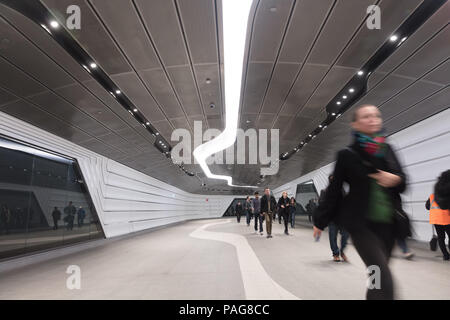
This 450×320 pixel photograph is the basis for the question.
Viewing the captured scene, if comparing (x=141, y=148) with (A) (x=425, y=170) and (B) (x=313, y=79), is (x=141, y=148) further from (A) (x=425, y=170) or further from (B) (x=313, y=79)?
(A) (x=425, y=170)

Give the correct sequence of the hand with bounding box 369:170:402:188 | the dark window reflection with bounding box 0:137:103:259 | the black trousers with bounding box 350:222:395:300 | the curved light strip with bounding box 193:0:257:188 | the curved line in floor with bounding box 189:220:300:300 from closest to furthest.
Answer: the black trousers with bounding box 350:222:395:300 < the hand with bounding box 369:170:402:188 < the curved line in floor with bounding box 189:220:300:300 < the curved light strip with bounding box 193:0:257:188 < the dark window reflection with bounding box 0:137:103:259

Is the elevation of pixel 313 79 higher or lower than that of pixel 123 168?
higher

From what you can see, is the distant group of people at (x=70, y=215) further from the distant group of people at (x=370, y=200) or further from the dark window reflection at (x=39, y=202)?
the distant group of people at (x=370, y=200)

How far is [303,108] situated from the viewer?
921 cm

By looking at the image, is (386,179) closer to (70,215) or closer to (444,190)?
(444,190)

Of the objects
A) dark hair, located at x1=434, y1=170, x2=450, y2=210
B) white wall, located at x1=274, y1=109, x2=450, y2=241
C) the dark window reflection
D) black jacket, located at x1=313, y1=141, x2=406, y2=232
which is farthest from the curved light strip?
the dark window reflection

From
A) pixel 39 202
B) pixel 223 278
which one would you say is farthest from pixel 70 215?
pixel 223 278

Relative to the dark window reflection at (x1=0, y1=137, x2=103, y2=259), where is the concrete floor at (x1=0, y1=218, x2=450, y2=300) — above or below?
below

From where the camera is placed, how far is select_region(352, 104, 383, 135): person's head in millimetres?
2143

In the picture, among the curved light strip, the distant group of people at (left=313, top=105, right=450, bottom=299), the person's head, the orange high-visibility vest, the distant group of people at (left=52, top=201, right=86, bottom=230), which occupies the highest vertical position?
the curved light strip

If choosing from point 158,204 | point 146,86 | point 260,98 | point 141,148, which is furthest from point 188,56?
Answer: point 158,204

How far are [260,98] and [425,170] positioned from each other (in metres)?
6.22

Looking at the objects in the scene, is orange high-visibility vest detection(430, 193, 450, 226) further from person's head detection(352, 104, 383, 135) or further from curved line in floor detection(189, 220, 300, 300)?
person's head detection(352, 104, 383, 135)

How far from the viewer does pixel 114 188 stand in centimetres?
1448
